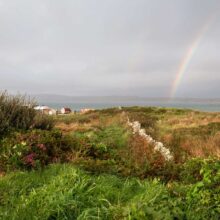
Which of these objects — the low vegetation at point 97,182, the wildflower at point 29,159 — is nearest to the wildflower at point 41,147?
the low vegetation at point 97,182

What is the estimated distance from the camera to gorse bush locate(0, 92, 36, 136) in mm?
12109

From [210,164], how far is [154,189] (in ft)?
4.48

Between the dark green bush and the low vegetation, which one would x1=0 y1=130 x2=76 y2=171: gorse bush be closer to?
the low vegetation

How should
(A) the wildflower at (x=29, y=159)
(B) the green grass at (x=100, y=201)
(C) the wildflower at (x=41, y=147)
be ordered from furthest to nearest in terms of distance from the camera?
(C) the wildflower at (x=41, y=147) < (A) the wildflower at (x=29, y=159) < (B) the green grass at (x=100, y=201)

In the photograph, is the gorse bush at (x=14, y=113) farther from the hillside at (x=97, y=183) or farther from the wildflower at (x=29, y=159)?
the wildflower at (x=29, y=159)

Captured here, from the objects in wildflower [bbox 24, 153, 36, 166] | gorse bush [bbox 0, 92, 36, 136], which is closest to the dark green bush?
gorse bush [bbox 0, 92, 36, 136]

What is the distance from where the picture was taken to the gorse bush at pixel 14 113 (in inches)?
477

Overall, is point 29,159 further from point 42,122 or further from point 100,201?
point 42,122

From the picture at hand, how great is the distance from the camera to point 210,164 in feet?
21.6

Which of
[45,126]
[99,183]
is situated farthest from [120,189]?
A: [45,126]

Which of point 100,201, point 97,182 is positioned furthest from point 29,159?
point 100,201

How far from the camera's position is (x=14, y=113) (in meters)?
12.7

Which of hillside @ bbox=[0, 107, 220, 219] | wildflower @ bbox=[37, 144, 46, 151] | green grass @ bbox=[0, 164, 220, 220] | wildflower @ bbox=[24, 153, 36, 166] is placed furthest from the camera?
wildflower @ bbox=[37, 144, 46, 151]

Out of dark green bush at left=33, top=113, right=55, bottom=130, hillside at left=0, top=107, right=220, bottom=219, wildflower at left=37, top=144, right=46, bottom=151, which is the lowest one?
hillside at left=0, top=107, right=220, bottom=219
